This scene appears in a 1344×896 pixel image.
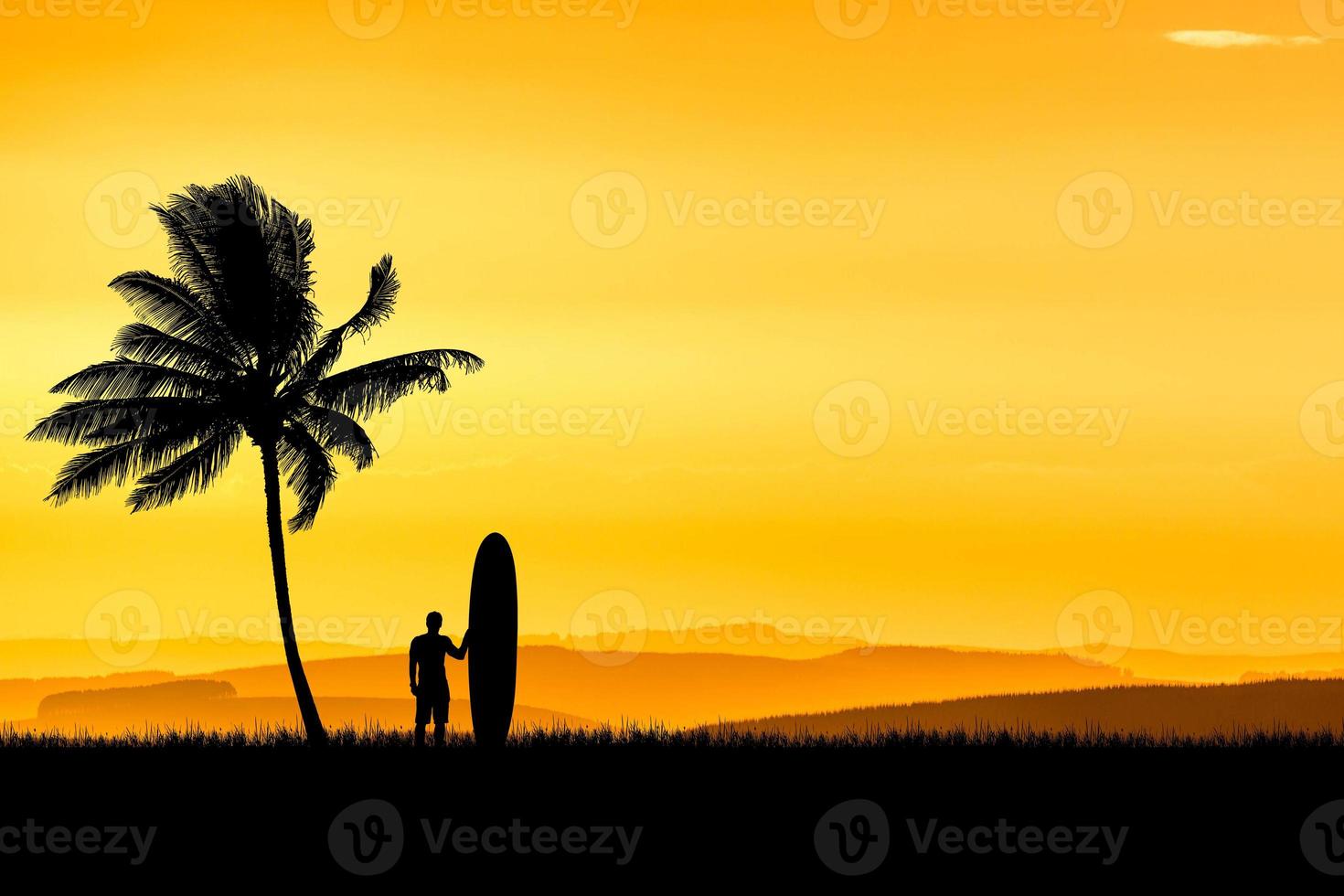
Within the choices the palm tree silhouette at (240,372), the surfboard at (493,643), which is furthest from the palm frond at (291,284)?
the surfboard at (493,643)

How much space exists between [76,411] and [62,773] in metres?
10.2

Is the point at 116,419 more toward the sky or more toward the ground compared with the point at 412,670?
more toward the sky

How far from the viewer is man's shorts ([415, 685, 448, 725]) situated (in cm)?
2580

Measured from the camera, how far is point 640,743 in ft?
91.1

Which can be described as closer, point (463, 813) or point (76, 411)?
point (463, 813)

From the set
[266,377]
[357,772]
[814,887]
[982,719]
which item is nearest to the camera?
A: [814,887]

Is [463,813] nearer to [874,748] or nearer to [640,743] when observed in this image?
[640,743]

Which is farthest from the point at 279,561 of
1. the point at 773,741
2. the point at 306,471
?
the point at 773,741

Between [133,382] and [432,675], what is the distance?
41.8 ft

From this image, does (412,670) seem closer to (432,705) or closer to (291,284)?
(432,705)

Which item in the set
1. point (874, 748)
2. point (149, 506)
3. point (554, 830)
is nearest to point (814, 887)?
point (554, 830)

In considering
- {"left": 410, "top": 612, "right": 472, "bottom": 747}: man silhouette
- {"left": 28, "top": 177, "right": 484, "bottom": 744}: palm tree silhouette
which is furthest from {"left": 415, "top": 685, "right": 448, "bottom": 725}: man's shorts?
{"left": 28, "top": 177, "right": 484, "bottom": 744}: palm tree silhouette

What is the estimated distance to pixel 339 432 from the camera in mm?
35250

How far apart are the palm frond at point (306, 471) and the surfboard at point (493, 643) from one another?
7228 mm
